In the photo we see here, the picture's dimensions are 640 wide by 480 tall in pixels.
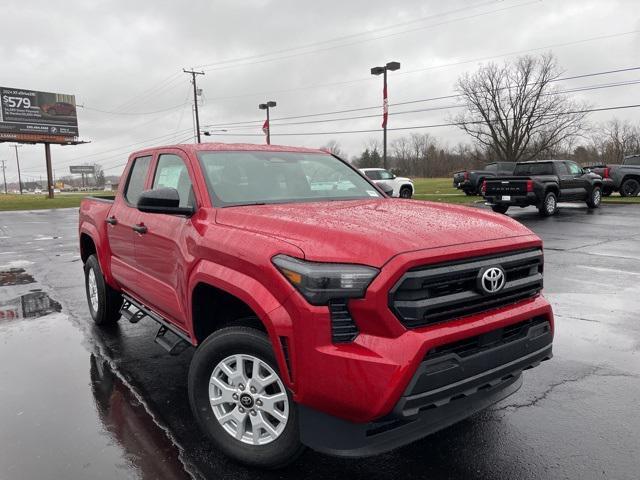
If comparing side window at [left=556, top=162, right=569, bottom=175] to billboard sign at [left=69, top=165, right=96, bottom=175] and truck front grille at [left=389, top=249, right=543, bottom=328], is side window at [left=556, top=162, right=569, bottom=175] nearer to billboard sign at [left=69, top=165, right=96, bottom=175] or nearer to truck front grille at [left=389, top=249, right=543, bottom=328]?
truck front grille at [left=389, top=249, right=543, bottom=328]

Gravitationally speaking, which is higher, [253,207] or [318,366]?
[253,207]

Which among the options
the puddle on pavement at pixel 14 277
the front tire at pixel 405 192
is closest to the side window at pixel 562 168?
the front tire at pixel 405 192

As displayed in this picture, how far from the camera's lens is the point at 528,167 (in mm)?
17984

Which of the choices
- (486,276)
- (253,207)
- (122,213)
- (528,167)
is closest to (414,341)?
(486,276)

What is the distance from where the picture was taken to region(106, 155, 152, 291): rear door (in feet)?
14.4

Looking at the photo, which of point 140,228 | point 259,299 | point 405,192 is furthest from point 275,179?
point 405,192

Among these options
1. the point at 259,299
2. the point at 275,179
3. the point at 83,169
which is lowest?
the point at 259,299

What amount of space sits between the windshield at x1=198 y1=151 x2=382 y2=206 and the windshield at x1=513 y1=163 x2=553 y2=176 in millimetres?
15090

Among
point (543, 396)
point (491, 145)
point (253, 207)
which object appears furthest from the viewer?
point (491, 145)

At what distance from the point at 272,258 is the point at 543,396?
247 centimetres

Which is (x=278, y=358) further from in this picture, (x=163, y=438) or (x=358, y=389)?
(x=163, y=438)

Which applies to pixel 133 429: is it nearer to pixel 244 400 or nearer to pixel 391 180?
pixel 244 400

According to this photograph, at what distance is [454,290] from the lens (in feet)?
8.19

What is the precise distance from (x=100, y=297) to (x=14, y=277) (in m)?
4.51
